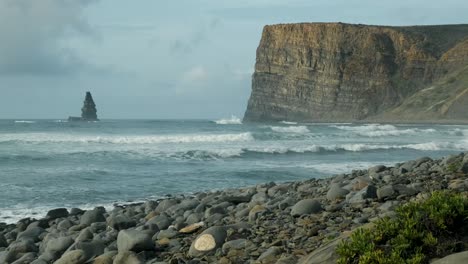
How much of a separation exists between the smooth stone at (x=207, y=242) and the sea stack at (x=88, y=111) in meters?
105

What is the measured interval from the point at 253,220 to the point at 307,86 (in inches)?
3687

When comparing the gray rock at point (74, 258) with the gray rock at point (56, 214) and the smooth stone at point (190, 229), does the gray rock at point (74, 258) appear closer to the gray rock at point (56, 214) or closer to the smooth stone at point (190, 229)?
the smooth stone at point (190, 229)

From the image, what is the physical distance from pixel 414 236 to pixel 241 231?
2.29 m

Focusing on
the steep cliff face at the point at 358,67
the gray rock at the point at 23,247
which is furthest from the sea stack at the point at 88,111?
the gray rock at the point at 23,247

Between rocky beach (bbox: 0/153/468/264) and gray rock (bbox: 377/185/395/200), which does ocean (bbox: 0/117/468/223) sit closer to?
rocky beach (bbox: 0/153/468/264)

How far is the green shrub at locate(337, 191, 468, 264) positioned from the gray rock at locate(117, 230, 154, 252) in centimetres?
231

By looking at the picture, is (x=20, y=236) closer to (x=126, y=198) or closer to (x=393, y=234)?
(x=126, y=198)

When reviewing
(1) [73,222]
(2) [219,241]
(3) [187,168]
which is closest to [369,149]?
(3) [187,168]

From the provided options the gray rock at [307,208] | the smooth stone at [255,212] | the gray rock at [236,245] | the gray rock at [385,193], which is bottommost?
the gray rock at [236,245]

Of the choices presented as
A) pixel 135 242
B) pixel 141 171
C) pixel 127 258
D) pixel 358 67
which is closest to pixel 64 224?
pixel 135 242

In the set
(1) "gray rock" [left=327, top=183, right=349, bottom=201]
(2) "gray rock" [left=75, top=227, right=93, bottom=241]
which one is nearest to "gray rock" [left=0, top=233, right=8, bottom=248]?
(2) "gray rock" [left=75, top=227, right=93, bottom=241]

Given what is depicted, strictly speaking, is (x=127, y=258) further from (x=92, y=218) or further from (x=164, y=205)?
(x=164, y=205)

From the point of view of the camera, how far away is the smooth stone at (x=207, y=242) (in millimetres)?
5945

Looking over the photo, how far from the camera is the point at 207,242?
6.03 meters
